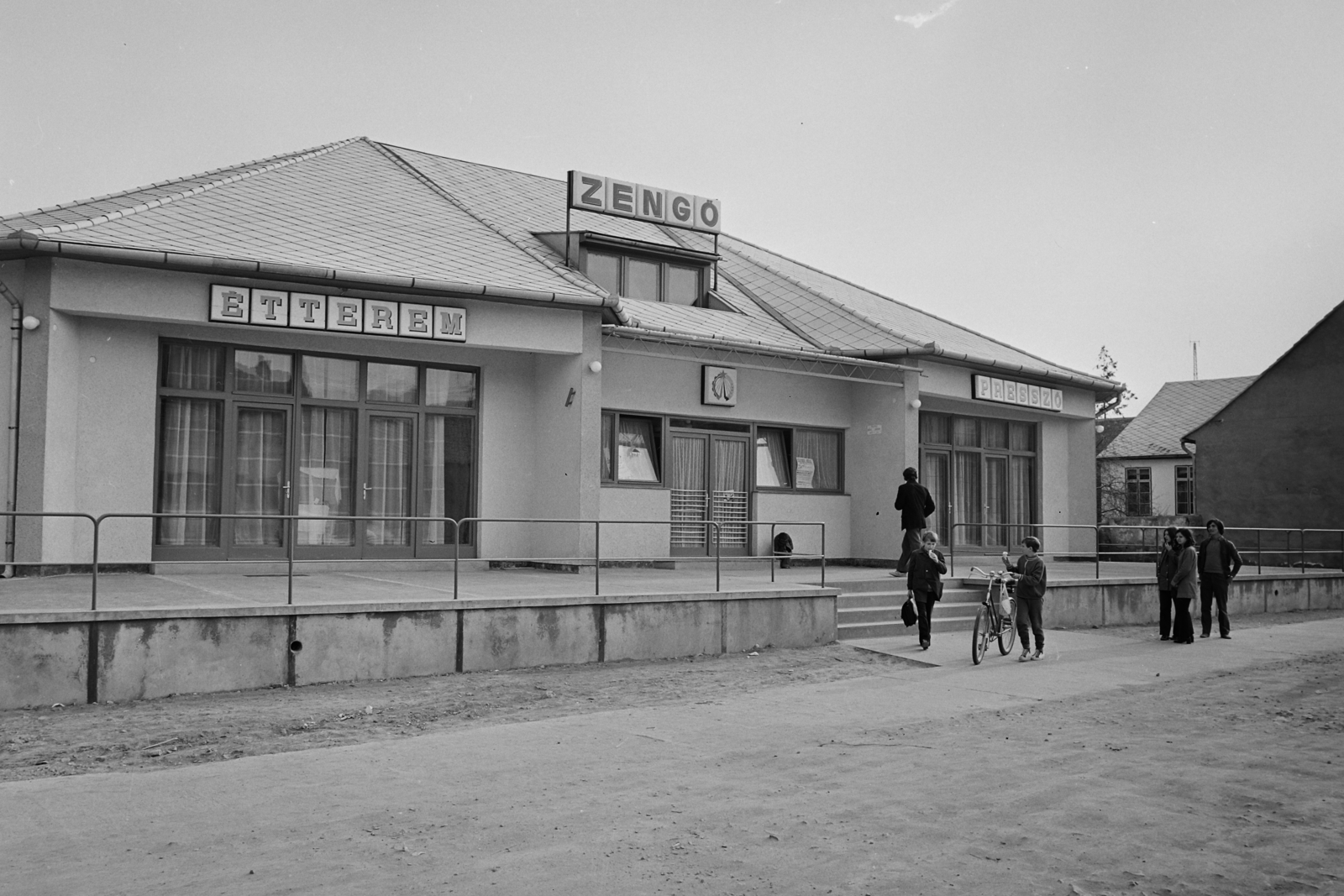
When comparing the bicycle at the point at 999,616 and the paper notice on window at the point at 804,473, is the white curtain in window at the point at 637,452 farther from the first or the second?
the bicycle at the point at 999,616

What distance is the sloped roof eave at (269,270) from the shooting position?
43.0ft

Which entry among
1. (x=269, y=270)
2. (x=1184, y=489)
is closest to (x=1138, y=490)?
(x=1184, y=489)

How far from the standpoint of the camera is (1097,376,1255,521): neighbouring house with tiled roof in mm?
42406

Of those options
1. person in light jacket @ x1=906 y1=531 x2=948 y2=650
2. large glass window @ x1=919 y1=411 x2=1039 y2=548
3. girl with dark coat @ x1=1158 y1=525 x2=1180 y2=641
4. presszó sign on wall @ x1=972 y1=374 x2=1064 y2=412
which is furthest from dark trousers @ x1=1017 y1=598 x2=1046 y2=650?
presszó sign on wall @ x1=972 y1=374 x2=1064 y2=412

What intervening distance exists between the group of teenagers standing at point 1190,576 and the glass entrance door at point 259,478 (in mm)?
11758

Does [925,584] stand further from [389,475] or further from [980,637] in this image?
[389,475]

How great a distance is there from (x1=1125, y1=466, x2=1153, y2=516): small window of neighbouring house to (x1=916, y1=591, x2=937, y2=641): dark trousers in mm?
32211

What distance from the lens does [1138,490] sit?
144 ft

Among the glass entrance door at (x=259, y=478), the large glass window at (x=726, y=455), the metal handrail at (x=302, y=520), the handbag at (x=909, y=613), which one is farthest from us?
the large glass window at (x=726, y=455)

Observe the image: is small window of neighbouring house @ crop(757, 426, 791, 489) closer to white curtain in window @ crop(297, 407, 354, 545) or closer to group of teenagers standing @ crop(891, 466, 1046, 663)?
group of teenagers standing @ crop(891, 466, 1046, 663)

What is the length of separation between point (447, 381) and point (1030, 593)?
8.50m

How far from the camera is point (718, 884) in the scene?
5.22 m

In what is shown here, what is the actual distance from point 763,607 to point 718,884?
8.74 meters

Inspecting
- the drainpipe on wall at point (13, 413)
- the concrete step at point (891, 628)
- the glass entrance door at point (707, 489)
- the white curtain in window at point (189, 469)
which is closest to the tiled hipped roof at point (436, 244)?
the drainpipe on wall at point (13, 413)
